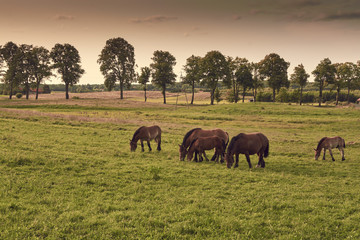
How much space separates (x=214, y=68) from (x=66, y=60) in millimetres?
47883

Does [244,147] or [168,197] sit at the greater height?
[244,147]

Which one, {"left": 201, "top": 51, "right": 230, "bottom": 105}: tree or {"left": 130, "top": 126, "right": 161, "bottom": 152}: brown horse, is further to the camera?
{"left": 201, "top": 51, "right": 230, "bottom": 105}: tree

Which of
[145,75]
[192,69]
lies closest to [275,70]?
[192,69]

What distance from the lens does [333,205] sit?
991cm

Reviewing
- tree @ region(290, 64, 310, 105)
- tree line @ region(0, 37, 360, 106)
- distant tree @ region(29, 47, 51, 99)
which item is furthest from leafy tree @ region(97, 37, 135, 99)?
tree @ region(290, 64, 310, 105)

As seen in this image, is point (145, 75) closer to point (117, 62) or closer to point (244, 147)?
point (117, 62)

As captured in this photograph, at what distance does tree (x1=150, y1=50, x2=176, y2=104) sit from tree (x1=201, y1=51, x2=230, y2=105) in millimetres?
11161

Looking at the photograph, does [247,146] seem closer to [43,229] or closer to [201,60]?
[43,229]

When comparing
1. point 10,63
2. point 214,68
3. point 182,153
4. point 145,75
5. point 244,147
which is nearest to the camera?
point 244,147

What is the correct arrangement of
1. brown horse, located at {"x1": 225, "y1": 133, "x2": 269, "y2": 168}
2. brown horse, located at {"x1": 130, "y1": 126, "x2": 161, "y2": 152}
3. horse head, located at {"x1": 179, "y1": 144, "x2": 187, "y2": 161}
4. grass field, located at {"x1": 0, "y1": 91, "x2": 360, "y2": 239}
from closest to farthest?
grass field, located at {"x1": 0, "y1": 91, "x2": 360, "y2": 239} → brown horse, located at {"x1": 225, "y1": 133, "x2": 269, "y2": 168} → horse head, located at {"x1": 179, "y1": 144, "x2": 187, "y2": 161} → brown horse, located at {"x1": 130, "y1": 126, "x2": 161, "y2": 152}

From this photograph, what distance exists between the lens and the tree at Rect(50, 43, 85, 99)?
76.2 metres

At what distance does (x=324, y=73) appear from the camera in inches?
3231

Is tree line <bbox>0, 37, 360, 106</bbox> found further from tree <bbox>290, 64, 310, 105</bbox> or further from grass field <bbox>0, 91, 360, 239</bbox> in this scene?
grass field <bbox>0, 91, 360, 239</bbox>

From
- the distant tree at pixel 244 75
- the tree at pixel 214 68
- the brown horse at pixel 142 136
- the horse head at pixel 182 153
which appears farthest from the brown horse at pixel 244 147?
the distant tree at pixel 244 75
